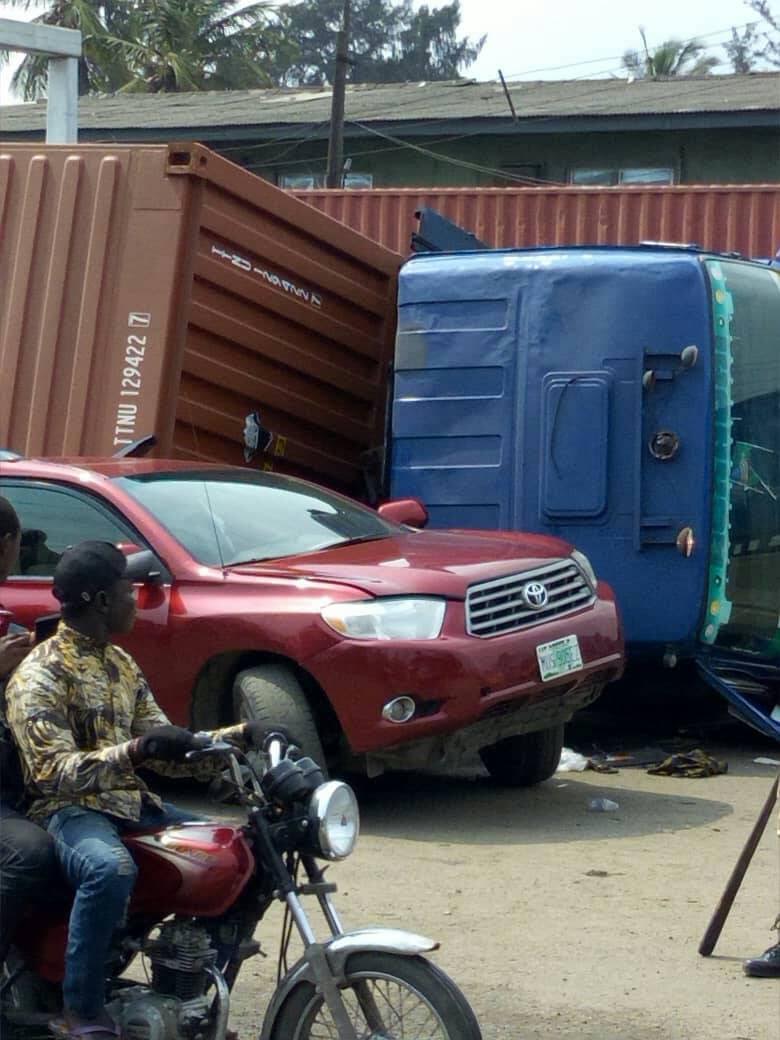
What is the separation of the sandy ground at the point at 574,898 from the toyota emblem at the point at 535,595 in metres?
0.95

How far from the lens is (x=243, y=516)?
7980 millimetres

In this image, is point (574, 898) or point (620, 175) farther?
point (620, 175)

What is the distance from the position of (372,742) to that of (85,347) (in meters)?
3.58

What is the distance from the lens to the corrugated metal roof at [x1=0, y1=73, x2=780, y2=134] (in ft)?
75.9

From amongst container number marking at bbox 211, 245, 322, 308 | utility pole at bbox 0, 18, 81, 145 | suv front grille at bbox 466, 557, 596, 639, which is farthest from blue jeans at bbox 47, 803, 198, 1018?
utility pole at bbox 0, 18, 81, 145

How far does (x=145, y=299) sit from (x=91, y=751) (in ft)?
19.2

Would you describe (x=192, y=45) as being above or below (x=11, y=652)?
above

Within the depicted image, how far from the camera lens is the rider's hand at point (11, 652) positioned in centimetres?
414

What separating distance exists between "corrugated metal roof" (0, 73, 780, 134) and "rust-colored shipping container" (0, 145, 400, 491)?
13.3m

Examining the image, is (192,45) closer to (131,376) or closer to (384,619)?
(131,376)

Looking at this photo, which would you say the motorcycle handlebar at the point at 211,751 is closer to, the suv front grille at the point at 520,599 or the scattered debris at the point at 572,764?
the suv front grille at the point at 520,599

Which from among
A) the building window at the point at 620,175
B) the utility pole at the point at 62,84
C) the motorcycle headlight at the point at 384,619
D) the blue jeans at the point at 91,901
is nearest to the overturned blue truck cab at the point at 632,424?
the motorcycle headlight at the point at 384,619

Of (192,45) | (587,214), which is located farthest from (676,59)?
(587,214)

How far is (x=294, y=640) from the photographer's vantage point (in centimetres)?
723
